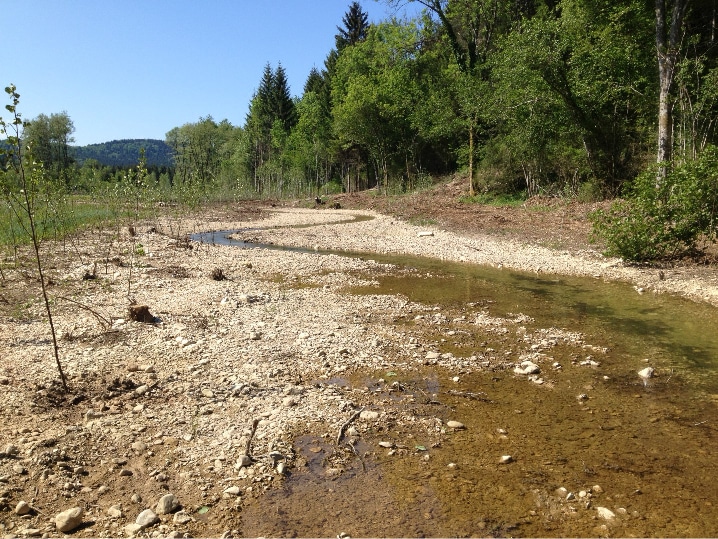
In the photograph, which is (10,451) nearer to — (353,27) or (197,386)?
(197,386)

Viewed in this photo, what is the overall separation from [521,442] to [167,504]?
12.1ft

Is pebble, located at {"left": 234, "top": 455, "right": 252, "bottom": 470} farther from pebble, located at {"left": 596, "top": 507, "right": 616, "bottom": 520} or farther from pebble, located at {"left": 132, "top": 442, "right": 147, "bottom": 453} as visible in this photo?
pebble, located at {"left": 596, "top": 507, "right": 616, "bottom": 520}

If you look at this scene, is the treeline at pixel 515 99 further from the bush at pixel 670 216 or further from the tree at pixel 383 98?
the bush at pixel 670 216

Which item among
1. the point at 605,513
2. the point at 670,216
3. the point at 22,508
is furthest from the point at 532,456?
the point at 670,216

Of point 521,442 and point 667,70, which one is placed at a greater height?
point 667,70

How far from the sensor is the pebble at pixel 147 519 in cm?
393

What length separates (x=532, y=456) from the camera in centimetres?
509

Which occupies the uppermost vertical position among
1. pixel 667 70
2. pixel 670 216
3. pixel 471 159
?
pixel 667 70

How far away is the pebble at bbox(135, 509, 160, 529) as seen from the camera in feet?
12.9

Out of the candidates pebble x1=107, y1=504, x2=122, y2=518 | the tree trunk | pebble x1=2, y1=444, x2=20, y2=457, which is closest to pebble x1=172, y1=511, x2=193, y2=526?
Answer: pebble x1=107, y1=504, x2=122, y2=518

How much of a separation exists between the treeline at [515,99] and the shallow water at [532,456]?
523 inches

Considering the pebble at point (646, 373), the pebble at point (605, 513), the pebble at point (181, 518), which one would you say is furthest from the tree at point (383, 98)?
the pebble at point (181, 518)

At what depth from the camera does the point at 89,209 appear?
29.3 metres

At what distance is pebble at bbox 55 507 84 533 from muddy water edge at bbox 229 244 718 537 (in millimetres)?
1333
